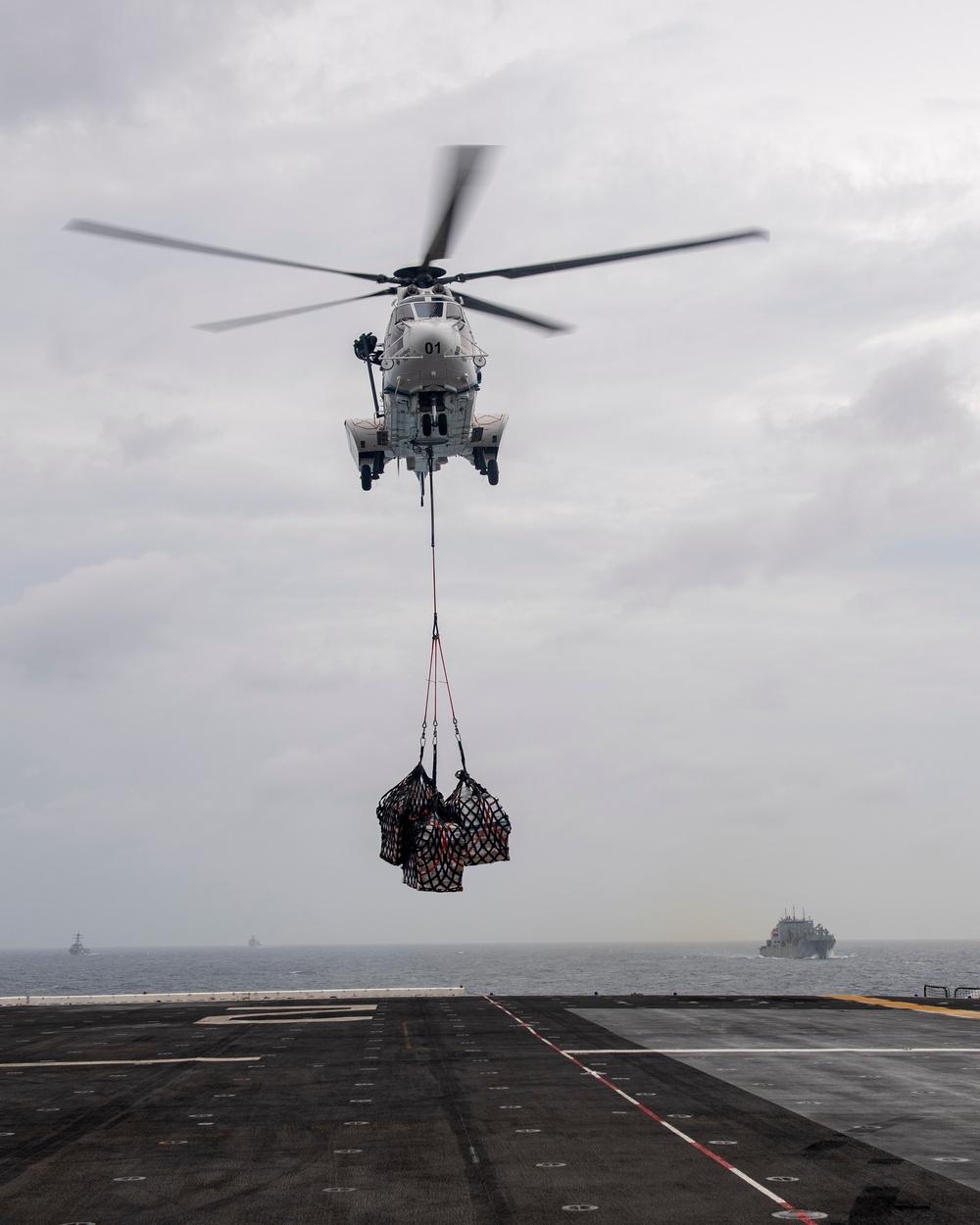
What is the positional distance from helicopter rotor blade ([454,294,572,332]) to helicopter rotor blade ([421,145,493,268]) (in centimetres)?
134

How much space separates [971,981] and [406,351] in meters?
162

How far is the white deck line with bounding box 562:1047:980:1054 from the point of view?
33.3 m

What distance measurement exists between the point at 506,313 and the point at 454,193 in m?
5.06

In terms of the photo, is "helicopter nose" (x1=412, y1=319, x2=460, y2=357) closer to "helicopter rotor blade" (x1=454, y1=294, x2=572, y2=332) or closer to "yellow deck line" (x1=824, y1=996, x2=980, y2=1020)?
"helicopter rotor blade" (x1=454, y1=294, x2=572, y2=332)

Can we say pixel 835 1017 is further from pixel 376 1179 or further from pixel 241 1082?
pixel 376 1179

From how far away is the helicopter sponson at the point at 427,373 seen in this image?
2836 centimetres

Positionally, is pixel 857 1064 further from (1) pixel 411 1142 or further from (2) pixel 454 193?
(2) pixel 454 193

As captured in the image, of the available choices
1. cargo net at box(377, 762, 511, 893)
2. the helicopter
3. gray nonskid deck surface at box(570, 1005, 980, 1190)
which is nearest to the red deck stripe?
gray nonskid deck surface at box(570, 1005, 980, 1190)

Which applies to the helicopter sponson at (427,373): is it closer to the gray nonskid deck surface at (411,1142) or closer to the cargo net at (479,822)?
the cargo net at (479,822)

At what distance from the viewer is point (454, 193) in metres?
25.5

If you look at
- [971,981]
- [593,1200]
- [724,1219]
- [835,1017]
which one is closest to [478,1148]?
[593,1200]

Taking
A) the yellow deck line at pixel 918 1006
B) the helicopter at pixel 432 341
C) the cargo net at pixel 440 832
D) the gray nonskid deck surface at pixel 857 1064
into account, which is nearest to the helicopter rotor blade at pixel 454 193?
the helicopter at pixel 432 341

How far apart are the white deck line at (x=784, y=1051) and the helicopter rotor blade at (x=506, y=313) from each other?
21.4m

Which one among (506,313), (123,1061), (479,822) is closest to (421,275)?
(506,313)
